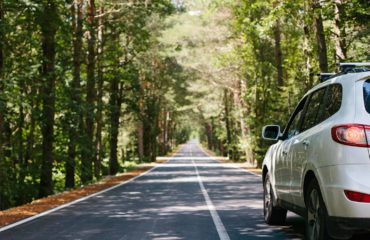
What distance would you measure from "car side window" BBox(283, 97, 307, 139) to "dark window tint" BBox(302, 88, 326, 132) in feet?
1.11

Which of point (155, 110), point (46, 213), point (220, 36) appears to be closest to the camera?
point (46, 213)

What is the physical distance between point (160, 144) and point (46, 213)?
2767 inches

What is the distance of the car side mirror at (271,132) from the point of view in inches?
335

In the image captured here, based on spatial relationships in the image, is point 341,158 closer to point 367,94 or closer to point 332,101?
point 367,94

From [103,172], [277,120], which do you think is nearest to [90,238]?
[277,120]

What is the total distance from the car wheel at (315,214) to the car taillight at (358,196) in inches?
21.2

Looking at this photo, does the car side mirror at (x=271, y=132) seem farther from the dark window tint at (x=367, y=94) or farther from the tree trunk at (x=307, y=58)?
the tree trunk at (x=307, y=58)

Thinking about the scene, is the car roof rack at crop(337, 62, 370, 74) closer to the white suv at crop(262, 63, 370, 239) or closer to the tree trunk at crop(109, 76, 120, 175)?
the white suv at crop(262, 63, 370, 239)

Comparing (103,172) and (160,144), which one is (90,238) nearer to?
(103,172)

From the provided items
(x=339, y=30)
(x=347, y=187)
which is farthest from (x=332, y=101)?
(x=339, y=30)

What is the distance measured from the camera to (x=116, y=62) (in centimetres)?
3111

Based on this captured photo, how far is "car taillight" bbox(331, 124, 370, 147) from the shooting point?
210 inches

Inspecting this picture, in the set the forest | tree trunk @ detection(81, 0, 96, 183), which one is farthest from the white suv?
tree trunk @ detection(81, 0, 96, 183)

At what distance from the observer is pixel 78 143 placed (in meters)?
23.1
